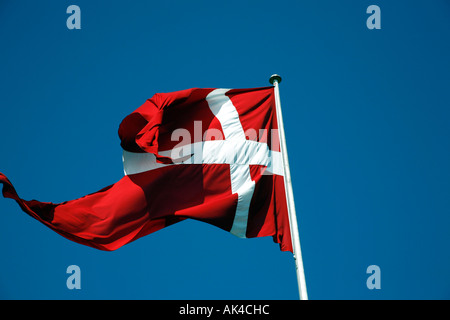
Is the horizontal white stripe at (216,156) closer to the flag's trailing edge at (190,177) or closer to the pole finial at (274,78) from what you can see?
the flag's trailing edge at (190,177)

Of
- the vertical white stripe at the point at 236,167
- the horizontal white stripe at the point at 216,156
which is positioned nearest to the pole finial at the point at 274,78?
the vertical white stripe at the point at 236,167

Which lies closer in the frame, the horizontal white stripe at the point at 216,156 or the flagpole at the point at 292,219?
the flagpole at the point at 292,219

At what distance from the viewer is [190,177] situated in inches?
412

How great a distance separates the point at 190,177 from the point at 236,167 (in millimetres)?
1081

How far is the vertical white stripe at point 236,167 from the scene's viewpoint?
977 centimetres

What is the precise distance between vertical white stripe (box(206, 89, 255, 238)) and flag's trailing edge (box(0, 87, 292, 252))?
0.02 m

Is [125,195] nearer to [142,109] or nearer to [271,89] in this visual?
[142,109]

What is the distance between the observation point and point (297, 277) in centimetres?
776

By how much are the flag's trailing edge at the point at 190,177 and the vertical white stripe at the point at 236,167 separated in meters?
0.02

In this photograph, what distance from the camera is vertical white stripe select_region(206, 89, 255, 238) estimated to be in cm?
977

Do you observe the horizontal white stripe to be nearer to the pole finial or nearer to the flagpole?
the flagpole

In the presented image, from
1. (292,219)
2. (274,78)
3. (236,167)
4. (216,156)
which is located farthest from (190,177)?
(292,219)

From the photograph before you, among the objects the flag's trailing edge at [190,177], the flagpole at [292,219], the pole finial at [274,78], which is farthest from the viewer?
the pole finial at [274,78]

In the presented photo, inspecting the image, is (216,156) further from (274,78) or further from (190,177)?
(274,78)
